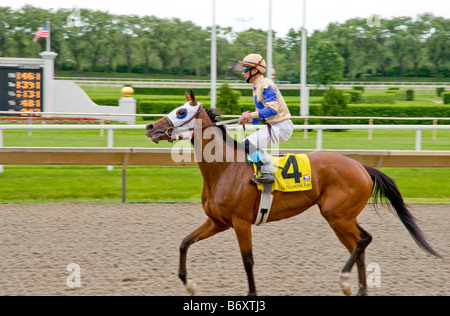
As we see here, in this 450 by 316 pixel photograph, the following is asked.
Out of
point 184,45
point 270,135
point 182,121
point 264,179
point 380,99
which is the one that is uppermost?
point 184,45

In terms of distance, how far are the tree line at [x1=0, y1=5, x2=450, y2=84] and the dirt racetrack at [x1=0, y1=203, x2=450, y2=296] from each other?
37886 mm

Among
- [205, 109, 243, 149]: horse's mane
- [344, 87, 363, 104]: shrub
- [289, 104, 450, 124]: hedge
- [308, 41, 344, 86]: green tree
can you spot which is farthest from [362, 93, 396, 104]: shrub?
[205, 109, 243, 149]: horse's mane

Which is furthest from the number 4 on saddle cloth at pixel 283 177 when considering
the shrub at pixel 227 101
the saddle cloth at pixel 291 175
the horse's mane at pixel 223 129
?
the shrub at pixel 227 101

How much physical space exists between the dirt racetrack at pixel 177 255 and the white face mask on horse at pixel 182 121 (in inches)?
47.6

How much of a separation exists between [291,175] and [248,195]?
0.43m

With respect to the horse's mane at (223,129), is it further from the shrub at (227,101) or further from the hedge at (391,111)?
the hedge at (391,111)

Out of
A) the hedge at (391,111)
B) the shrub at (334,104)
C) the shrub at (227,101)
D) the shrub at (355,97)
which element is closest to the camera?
the shrub at (227,101)

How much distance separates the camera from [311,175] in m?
4.70

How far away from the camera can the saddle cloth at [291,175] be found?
15.2 feet

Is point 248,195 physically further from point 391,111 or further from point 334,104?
point 391,111

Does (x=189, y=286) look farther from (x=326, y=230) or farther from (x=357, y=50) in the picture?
(x=357, y=50)

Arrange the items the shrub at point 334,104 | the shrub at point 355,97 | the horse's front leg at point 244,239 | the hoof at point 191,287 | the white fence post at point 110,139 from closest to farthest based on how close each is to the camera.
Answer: the hoof at point 191,287 → the horse's front leg at point 244,239 → the white fence post at point 110,139 → the shrub at point 334,104 → the shrub at point 355,97

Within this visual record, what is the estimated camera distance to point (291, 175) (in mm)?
4660

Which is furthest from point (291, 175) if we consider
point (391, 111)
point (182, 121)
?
point (391, 111)
